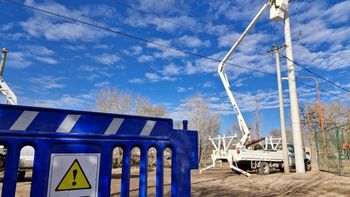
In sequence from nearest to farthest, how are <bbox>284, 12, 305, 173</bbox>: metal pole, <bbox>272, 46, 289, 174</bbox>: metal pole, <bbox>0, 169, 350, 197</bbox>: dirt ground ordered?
<bbox>0, 169, 350, 197</bbox>: dirt ground → <bbox>284, 12, 305, 173</bbox>: metal pole → <bbox>272, 46, 289, 174</bbox>: metal pole

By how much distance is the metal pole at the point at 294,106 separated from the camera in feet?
60.2

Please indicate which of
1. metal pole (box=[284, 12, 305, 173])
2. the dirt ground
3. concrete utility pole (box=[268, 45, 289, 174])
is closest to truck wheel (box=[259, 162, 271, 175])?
concrete utility pole (box=[268, 45, 289, 174])

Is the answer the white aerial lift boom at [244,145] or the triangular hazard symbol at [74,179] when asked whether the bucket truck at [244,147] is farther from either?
the triangular hazard symbol at [74,179]

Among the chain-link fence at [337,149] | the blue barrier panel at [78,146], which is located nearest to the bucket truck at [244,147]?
the chain-link fence at [337,149]

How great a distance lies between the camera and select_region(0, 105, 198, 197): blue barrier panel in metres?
2.40

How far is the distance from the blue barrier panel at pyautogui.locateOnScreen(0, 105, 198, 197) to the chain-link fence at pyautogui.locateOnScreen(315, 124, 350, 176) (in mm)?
15790

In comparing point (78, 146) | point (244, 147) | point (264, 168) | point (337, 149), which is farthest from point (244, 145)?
point (78, 146)

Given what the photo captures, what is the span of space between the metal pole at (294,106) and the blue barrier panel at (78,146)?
56.4 ft

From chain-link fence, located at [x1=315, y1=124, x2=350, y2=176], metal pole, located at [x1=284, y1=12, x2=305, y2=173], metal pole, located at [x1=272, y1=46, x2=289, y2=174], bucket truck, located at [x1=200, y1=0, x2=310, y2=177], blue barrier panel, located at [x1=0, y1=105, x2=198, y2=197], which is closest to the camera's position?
blue barrier panel, located at [x1=0, y1=105, x2=198, y2=197]

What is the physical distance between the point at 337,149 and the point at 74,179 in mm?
17521

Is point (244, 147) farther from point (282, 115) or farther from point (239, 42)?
point (239, 42)

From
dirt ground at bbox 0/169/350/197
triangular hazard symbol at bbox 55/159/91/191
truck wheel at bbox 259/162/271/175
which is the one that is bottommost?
dirt ground at bbox 0/169/350/197

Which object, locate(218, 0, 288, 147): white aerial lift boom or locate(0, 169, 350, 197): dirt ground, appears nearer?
locate(0, 169, 350, 197): dirt ground

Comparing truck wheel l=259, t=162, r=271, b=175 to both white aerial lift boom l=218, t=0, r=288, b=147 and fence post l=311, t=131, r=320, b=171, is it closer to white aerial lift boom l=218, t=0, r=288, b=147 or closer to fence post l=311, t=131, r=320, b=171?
white aerial lift boom l=218, t=0, r=288, b=147
